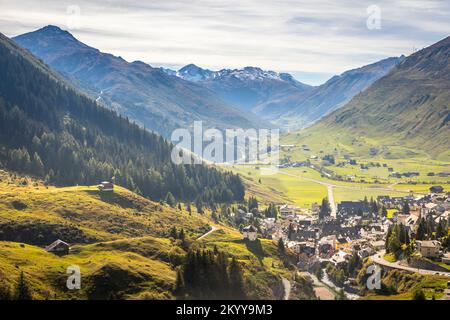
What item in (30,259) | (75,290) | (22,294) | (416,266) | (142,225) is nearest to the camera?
(22,294)

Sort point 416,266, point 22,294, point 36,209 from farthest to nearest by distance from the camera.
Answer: point 36,209
point 416,266
point 22,294

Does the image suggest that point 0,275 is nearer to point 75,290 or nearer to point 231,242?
point 75,290

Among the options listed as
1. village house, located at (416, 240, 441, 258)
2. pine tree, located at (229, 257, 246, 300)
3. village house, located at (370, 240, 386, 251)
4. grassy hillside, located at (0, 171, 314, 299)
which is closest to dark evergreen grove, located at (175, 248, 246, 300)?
pine tree, located at (229, 257, 246, 300)

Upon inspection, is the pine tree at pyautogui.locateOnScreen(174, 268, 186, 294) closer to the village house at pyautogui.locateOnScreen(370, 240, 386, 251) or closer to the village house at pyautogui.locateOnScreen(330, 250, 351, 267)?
the village house at pyautogui.locateOnScreen(330, 250, 351, 267)

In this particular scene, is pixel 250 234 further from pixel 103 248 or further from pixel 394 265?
pixel 103 248

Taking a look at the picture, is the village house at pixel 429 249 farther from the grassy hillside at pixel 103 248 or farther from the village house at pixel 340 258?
the village house at pixel 340 258
